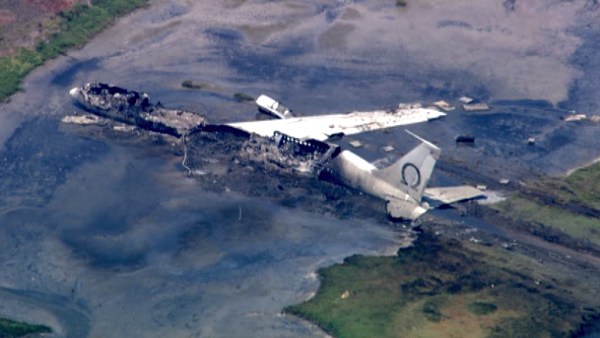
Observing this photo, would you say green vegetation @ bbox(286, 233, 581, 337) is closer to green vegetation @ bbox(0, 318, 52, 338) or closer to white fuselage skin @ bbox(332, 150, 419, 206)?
white fuselage skin @ bbox(332, 150, 419, 206)

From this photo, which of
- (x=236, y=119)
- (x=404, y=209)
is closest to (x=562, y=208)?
(x=404, y=209)

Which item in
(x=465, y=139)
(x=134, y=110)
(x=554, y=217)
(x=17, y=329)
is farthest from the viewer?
(x=134, y=110)

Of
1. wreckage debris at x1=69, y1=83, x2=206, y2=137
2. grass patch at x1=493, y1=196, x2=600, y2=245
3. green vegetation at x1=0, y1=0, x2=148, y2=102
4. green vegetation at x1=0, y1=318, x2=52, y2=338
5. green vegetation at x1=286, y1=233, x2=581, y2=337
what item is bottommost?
green vegetation at x1=0, y1=318, x2=52, y2=338

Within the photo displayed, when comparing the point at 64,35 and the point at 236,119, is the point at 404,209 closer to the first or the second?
the point at 236,119

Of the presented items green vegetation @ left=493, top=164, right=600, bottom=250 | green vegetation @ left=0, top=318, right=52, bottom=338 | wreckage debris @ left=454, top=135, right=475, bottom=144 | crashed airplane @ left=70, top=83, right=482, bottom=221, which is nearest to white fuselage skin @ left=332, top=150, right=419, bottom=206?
crashed airplane @ left=70, top=83, right=482, bottom=221

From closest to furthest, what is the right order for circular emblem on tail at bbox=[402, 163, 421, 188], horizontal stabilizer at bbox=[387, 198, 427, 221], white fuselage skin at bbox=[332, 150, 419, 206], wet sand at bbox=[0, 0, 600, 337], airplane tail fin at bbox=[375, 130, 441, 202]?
wet sand at bbox=[0, 0, 600, 337]
airplane tail fin at bbox=[375, 130, 441, 202]
horizontal stabilizer at bbox=[387, 198, 427, 221]
circular emblem on tail at bbox=[402, 163, 421, 188]
white fuselage skin at bbox=[332, 150, 419, 206]

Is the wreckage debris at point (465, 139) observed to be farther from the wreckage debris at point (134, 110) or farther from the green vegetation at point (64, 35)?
the green vegetation at point (64, 35)

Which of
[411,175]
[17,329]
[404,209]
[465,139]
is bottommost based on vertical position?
[17,329]

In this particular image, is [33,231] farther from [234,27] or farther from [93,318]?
[234,27]
